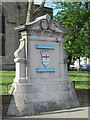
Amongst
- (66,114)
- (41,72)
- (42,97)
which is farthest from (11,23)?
(66,114)

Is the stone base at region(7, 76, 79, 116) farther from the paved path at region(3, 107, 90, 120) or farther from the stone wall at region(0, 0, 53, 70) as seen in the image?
the stone wall at region(0, 0, 53, 70)

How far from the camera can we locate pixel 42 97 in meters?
12.6

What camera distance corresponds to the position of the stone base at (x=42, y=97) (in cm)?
1183

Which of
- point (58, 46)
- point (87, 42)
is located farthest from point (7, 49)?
point (58, 46)

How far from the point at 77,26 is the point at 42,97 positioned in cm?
1251

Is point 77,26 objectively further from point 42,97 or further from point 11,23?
point 11,23

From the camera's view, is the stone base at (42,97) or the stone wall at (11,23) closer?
the stone base at (42,97)

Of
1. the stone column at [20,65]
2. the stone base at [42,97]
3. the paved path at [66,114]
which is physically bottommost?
the paved path at [66,114]

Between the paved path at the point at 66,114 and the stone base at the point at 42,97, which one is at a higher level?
→ the stone base at the point at 42,97

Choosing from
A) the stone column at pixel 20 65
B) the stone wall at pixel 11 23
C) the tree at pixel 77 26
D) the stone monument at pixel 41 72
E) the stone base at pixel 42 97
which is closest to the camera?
the stone base at pixel 42 97

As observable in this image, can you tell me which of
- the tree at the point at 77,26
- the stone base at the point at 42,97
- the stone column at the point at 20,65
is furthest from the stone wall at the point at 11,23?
the stone column at the point at 20,65

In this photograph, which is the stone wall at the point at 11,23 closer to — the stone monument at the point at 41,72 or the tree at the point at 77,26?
the tree at the point at 77,26

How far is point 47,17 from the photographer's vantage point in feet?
42.8

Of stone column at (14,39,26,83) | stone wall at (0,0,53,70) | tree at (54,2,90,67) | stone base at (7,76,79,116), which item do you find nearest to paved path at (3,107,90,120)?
stone base at (7,76,79,116)
